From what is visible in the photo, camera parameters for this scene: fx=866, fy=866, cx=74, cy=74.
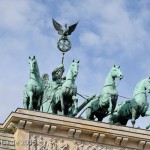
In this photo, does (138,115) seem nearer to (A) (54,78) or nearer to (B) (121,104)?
(B) (121,104)

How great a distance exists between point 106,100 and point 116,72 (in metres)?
1.09

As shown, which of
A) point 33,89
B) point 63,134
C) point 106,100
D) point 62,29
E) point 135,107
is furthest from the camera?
point 62,29

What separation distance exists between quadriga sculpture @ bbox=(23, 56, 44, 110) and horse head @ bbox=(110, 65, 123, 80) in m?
2.68

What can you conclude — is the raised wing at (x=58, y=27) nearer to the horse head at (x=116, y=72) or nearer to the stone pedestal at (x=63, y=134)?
the horse head at (x=116, y=72)

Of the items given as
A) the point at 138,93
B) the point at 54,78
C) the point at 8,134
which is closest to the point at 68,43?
the point at 54,78

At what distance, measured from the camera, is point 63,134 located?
2894 cm

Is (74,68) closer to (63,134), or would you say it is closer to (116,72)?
(116,72)

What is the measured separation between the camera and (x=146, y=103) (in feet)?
103

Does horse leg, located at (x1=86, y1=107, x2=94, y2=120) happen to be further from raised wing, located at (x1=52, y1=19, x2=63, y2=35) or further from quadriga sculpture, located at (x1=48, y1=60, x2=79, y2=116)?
raised wing, located at (x1=52, y1=19, x2=63, y2=35)

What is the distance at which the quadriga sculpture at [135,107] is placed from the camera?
102ft

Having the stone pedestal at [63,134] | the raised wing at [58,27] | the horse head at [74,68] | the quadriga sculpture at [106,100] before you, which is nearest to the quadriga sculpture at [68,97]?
the horse head at [74,68]

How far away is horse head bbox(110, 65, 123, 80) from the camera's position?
30.8 meters

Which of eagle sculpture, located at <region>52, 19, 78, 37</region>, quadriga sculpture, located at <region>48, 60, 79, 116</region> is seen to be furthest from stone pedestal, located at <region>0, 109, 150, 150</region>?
eagle sculpture, located at <region>52, 19, 78, 37</region>

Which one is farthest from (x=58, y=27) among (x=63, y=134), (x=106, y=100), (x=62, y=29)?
(x=63, y=134)
